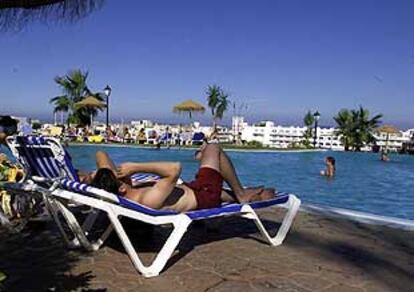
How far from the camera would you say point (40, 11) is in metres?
2.09

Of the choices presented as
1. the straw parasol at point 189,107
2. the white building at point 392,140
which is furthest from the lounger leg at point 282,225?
the white building at point 392,140

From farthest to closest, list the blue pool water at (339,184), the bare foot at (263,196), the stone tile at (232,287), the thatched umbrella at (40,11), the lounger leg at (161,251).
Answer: the blue pool water at (339,184)
the bare foot at (263,196)
the lounger leg at (161,251)
the stone tile at (232,287)
the thatched umbrella at (40,11)

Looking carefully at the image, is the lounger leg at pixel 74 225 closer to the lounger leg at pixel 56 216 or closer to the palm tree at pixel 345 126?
the lounger leg at pixel 56 216

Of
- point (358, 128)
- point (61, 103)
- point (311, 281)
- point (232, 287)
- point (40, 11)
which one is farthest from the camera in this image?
point (358, 128)

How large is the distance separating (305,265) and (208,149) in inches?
42.5

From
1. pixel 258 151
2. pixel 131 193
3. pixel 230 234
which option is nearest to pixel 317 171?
pixel 258 151

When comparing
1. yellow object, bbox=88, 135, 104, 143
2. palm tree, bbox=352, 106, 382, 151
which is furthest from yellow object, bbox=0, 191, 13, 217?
palm tree, bbox=352, 106, 382, 151

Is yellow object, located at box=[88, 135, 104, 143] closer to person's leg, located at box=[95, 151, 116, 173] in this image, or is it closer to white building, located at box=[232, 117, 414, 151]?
white building, located at box=[232, 117, 414, 151]

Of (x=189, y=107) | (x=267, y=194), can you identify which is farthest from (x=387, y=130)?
(x=267, y=194)

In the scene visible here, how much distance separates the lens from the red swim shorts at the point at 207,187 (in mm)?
A: 3340

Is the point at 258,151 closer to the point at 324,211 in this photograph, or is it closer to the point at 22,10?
the point at 324,211

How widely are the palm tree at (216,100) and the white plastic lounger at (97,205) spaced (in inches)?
1139

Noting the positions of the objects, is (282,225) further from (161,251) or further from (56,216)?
(56,216)

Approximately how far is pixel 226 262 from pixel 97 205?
0.91 meters
